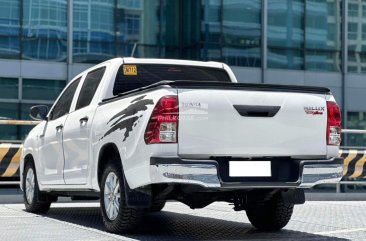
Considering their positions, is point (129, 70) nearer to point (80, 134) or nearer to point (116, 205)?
point (80, 134)

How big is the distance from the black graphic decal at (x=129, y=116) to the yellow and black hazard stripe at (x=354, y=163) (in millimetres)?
7822

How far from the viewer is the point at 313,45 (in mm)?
26688

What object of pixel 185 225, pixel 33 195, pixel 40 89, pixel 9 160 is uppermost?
pixel 40 89

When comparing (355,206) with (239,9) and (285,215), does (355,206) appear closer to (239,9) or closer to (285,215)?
(285,215)

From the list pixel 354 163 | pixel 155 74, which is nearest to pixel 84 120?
pixel 155 74

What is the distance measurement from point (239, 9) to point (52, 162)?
17547mm

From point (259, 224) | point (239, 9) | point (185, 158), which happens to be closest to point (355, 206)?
point (259, 224)

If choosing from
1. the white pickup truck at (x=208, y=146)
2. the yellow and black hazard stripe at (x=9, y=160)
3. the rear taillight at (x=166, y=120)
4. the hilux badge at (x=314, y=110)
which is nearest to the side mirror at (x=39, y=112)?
the white pickup truck at (x=208, y=146)

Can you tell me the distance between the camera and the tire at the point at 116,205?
6914mm

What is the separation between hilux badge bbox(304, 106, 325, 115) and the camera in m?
6.71

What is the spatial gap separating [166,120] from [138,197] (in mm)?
837

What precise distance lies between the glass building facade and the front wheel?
13.8 meters

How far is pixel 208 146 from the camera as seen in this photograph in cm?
631

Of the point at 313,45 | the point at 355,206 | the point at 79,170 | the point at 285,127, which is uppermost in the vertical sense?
the point at 313,45
